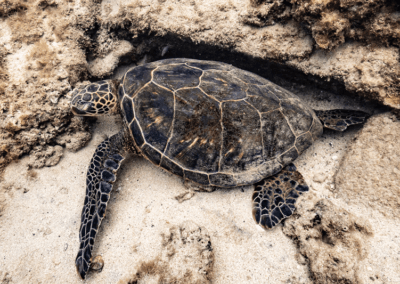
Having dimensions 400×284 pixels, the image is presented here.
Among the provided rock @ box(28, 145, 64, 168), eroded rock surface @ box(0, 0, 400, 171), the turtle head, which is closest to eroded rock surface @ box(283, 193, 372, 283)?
eroded rock surface @ box(0, 0, 400, 171)

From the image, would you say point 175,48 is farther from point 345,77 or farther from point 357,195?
point 357,195

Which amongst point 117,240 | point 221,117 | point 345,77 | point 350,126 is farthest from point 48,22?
point 350,126

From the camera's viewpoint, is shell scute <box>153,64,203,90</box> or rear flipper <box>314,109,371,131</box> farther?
rear flipper <box>314,109,371,131</box>

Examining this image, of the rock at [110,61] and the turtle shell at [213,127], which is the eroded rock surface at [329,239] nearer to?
the turtle shell at [213,127]

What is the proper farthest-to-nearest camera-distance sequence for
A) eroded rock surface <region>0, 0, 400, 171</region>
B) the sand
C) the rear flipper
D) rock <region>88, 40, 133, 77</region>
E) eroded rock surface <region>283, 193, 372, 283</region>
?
rock <region>88, 40, 133, 77</region>, the rear flipper, eroded rock surface <region>0, 0, 400, 171</region>, the sand, eroded rock surface <region>283, 193, 372, 283</region>

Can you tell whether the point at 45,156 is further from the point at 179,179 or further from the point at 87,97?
the point at 179,179

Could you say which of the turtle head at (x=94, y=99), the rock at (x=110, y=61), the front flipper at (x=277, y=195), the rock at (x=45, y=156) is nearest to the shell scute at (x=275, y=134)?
the front flipper at (x=277, y=195)

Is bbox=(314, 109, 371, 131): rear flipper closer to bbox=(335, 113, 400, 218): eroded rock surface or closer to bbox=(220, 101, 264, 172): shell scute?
bbox=(335, 113, 400, 218): eroded rock surface
